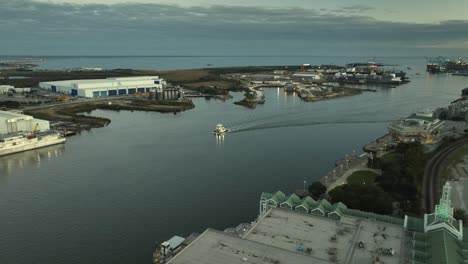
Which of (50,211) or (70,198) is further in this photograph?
(70,198)

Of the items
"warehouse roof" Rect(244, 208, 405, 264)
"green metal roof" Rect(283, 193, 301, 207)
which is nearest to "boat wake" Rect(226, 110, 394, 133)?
"green metal roof" Rect(283, 193, 301, 207)

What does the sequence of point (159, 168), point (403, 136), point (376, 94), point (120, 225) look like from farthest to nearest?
point (376, 94)
point (403, 136)
point (159, 168)
point (120, 225)

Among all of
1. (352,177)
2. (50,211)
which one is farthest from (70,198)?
(352,177)

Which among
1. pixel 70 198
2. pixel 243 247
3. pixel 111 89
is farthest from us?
pixel 111 89

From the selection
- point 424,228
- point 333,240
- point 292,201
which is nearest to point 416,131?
point 424,228

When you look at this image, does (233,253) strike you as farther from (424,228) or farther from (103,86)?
(103,86)

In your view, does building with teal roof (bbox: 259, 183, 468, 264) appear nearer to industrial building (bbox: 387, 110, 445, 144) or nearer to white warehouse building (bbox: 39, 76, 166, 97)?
industrial building (bbox: 387, 110, 445, 144)

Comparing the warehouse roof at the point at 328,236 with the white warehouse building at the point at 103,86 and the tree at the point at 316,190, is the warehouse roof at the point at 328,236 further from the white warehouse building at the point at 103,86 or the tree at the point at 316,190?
the white warehouse building at the point at 103,86

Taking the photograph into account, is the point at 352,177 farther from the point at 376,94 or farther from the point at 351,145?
the point at 376,94
